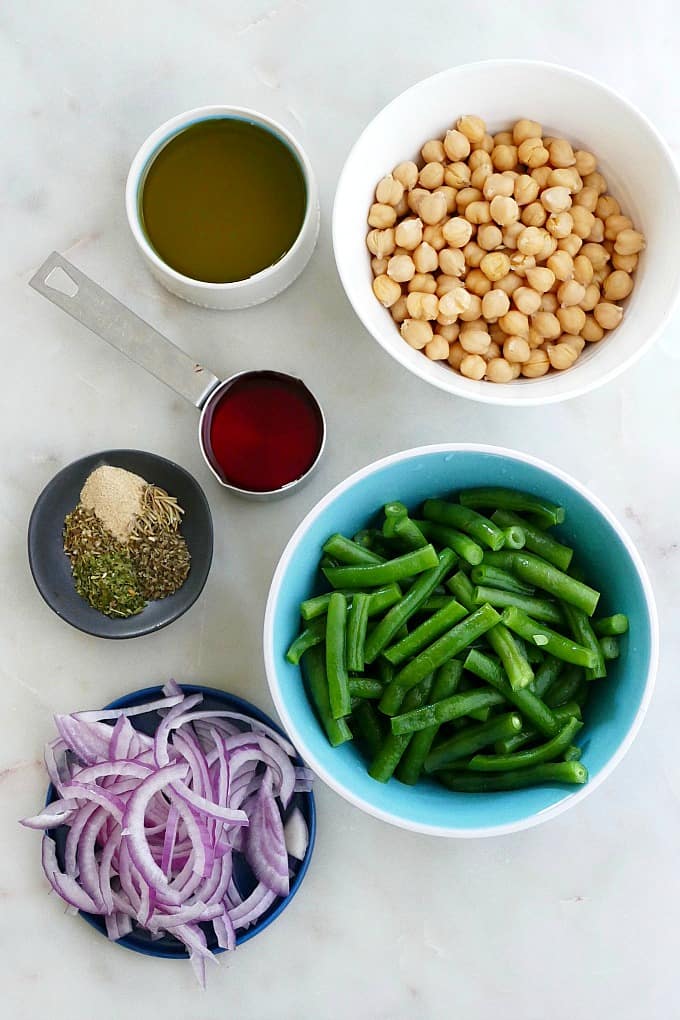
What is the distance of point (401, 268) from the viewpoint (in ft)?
4.34

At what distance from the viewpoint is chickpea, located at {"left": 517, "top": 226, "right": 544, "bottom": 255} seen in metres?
1.29

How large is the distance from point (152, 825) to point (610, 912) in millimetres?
739

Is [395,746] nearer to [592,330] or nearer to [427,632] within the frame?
[427,632]

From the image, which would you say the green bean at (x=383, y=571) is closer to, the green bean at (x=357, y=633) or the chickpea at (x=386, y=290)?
the green bean at (x=357, y=633)

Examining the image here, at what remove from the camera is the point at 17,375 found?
1515 mm

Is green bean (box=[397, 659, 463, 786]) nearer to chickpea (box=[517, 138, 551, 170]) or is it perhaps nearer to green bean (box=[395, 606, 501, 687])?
green bean (box=[395, 606, 501, 687])

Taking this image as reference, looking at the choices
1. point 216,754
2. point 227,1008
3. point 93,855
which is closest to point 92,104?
point 216,754

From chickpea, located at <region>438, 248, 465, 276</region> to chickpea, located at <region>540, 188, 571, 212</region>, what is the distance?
14 cm

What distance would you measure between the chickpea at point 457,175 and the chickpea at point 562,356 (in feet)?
0.92

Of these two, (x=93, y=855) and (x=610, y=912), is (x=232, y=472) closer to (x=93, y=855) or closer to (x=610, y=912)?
(x=93, y=855)

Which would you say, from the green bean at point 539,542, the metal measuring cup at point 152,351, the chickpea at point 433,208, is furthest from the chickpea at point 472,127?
the green bean at point 539,542

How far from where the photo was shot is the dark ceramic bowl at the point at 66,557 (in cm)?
141

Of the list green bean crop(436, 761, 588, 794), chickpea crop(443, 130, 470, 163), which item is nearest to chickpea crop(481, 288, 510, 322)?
chickpea crop(443, 130, 470, 163)

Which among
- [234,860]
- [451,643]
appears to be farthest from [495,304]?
[234,860]
